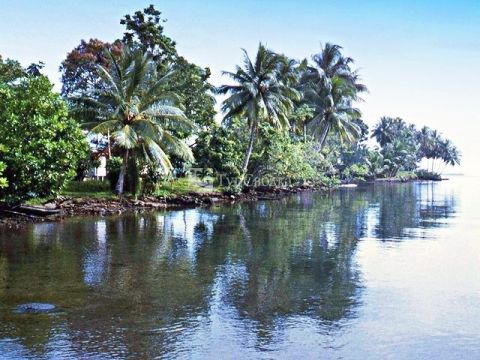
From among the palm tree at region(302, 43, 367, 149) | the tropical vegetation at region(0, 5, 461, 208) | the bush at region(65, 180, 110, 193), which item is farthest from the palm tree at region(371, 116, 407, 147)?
the bush at region(65, 180, 110, 193)

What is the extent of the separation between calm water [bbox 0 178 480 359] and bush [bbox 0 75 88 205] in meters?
2.44

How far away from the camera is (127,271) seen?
14750 millimetres

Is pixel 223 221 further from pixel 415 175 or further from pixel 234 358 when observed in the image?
pixel 415 175

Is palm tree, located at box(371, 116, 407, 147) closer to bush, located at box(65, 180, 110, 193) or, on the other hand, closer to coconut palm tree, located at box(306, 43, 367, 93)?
coconut palm tree, located at box(306, 43, 367, 93)

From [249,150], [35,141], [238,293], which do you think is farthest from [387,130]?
[238,293]

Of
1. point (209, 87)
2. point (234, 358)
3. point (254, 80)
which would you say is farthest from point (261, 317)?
point (209, 87)

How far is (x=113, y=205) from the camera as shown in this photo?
3219 centimetres

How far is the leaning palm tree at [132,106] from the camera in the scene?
108 ft

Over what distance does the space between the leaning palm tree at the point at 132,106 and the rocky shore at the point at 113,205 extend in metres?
2.10

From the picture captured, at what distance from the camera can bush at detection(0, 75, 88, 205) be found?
24.3m

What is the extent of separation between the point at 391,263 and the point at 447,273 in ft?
5.48

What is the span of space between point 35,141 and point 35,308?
50.6ft

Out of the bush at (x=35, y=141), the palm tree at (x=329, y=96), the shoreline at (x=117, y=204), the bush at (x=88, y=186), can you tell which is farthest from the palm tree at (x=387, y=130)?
the bush at (x=35, y=141)

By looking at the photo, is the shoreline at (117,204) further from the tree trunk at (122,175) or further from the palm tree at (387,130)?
the palm tree at (387,130)
